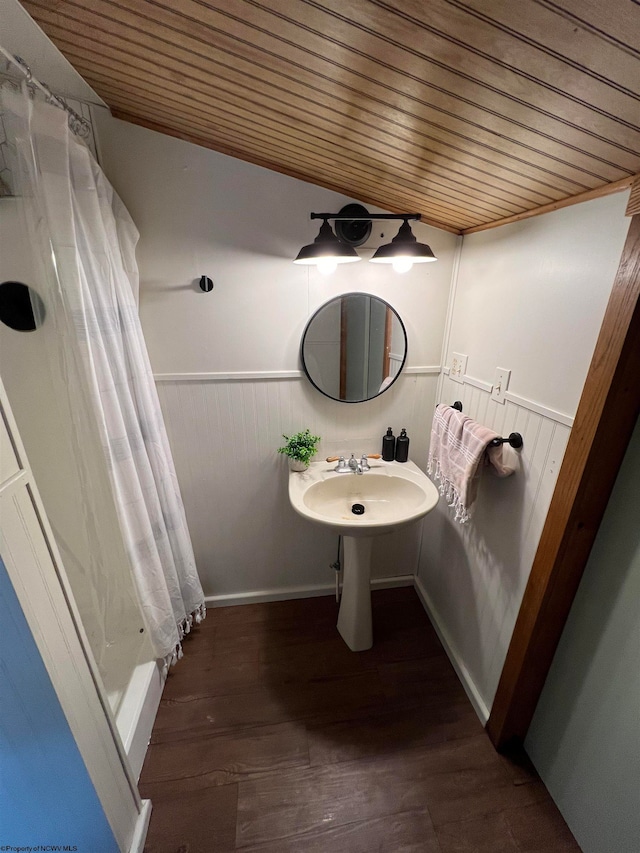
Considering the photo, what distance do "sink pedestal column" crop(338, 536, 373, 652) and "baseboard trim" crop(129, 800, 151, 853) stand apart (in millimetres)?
913

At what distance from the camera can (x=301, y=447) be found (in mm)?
1556

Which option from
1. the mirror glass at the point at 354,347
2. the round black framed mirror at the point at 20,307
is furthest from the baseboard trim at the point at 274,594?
the round black framed mirror at the point at 20,307

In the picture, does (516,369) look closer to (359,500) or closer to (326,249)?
(326,249)

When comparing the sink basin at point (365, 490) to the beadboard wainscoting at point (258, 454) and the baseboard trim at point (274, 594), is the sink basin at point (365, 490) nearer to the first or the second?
the beadboard wainscoting at point (258, 454)

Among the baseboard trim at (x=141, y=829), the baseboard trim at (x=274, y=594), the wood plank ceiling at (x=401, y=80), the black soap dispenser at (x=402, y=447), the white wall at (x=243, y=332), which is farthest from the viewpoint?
the baseboard trim at (x=274, y=594)

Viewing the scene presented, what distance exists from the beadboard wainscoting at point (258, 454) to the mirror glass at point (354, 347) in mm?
63

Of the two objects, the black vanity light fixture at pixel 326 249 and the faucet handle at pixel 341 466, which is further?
the faucet handle at pixel 341 466

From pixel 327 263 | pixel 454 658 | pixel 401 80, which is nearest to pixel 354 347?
pixel 327 263

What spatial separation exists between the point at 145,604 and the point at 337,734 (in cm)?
90

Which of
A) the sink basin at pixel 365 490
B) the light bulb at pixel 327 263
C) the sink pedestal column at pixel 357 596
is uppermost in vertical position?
the light bulb at pixel 327 263

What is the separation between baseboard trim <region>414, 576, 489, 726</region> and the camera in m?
1.39

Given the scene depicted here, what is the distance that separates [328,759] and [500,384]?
150 centimetres

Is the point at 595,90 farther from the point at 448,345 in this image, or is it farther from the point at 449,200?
the point at 448,345

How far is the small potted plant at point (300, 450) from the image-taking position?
5.08ft
